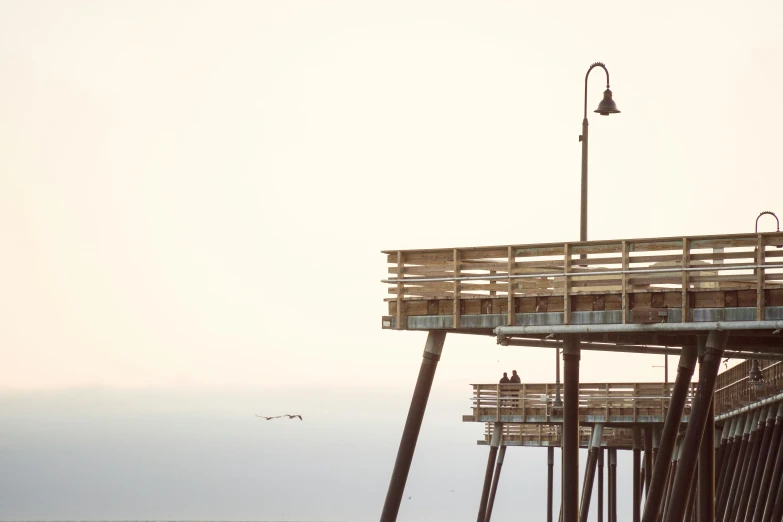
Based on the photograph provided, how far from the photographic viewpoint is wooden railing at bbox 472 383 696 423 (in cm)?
4972

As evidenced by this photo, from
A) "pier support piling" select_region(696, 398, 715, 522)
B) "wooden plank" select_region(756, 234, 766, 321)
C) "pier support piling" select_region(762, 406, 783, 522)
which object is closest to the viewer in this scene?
"wooden plank" select_region(756, 234, 766, 321)

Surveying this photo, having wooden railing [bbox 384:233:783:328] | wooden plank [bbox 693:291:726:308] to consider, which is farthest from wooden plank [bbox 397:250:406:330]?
wooden plank [bbox 693:291:726:308]

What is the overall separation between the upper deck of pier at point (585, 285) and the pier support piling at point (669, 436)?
9.50 feet

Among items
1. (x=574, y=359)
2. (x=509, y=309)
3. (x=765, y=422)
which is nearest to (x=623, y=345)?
(x=574, y=359)

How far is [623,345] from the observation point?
112 feet

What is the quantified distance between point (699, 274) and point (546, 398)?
2309cm

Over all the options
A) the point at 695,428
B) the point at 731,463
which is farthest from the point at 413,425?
the point at 731,463

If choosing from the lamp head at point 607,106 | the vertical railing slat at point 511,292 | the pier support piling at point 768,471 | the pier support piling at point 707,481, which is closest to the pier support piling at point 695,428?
the vertical railing slat at point 511,292

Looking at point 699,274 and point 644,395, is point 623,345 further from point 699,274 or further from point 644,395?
point 644,395

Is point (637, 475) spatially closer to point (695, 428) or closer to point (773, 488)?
point (773, 488)

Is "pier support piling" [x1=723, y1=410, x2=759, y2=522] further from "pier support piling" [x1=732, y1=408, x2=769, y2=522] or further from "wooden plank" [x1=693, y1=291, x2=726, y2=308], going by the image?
"wooden plank" [x1=693, y1=291, x2=726, y2=308]

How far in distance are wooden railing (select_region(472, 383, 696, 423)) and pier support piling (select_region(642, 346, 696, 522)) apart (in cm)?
1713

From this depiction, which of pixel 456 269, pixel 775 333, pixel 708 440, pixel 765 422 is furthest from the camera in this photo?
pixel 765 422

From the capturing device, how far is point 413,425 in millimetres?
29812
